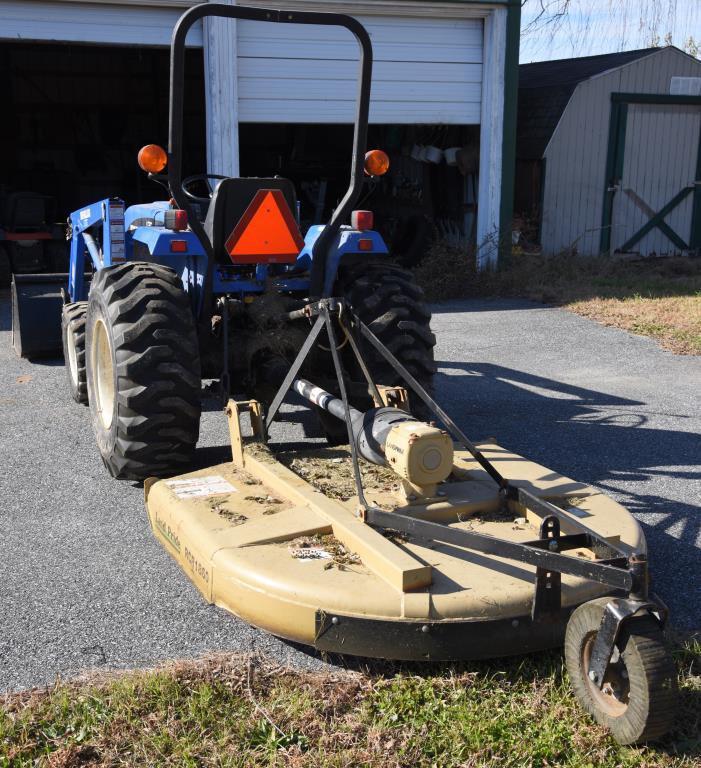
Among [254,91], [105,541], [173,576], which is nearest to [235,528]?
[173,576]

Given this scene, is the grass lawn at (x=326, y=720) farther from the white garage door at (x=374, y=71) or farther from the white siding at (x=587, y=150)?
the white siding at (x=587, y=150)

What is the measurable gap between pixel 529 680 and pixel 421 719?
420 mm

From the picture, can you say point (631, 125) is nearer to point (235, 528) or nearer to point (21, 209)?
point (21, 209)

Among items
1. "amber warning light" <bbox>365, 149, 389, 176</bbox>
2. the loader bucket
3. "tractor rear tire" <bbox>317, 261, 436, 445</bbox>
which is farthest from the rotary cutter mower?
the loader bucket

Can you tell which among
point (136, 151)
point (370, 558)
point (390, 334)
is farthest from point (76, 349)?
point (136, 151)

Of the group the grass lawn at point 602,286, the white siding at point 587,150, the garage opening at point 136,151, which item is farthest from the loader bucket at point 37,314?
the white siding at point 587,150

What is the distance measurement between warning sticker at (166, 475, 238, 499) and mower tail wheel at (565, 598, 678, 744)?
5.20 ft

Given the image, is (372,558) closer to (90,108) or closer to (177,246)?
(177,246)

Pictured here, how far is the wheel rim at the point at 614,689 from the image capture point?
2725 millimetres

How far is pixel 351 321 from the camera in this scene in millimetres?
3951

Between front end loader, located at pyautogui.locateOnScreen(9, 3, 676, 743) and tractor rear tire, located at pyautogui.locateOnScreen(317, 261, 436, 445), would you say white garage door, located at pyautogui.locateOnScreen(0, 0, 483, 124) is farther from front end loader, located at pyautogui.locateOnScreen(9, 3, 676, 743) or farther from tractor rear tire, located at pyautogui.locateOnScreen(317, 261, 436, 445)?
tractor rear tire, located at pyautogui.locateOnScreen(317, 261, 436, 445)

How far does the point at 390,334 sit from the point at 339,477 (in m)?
1.19

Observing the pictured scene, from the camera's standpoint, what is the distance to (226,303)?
4.91m

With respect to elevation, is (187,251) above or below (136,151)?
below
